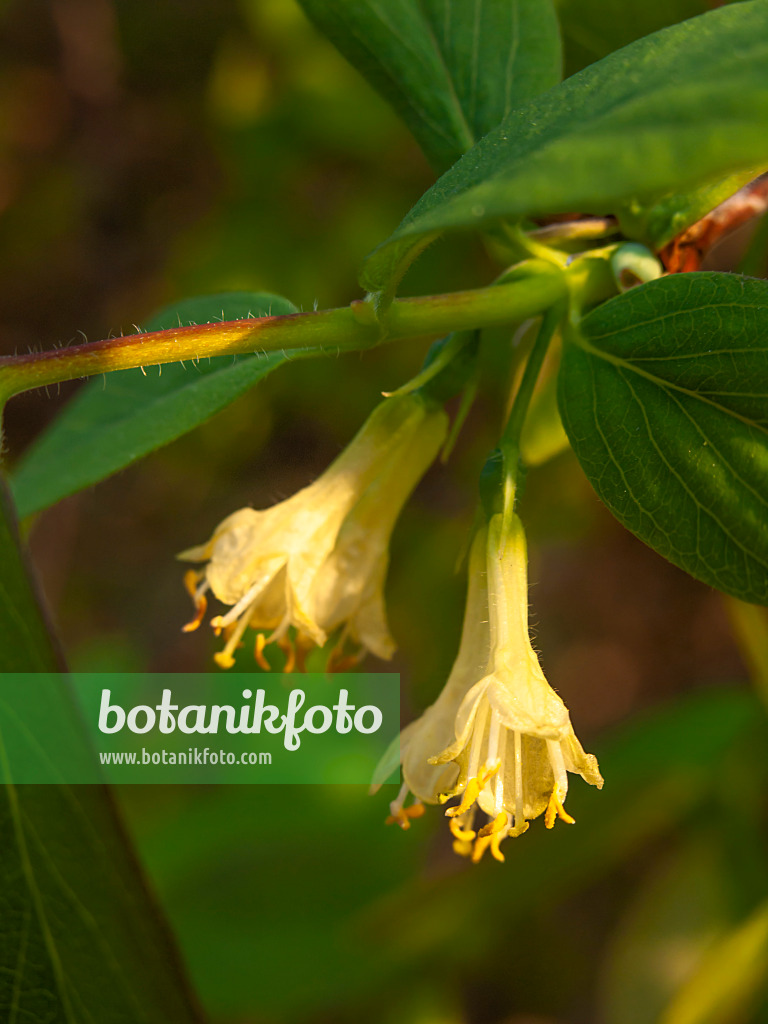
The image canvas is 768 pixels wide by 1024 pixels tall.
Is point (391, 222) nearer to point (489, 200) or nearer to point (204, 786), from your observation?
point (204, 786)

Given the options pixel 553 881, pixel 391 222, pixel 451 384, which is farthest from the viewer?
pixel 391 222

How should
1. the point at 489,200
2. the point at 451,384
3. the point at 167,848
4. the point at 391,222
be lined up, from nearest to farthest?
the point at 489,200, the point at 451,384, the point at 167,848, the point at 391,222

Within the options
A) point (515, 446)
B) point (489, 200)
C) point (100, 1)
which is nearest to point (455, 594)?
point (515, 446)

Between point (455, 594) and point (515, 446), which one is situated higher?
point (455, 594)

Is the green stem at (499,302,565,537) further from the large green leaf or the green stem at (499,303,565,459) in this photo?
the large green leaf

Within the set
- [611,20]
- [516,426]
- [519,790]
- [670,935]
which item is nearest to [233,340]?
[516,426]

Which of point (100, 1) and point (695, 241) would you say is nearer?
point (695, 241)

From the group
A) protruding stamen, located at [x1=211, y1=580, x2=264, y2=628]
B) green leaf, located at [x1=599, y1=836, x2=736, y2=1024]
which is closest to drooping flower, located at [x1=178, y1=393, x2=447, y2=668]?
protruding stamen, located at [x1=211, y1=580, x2=264, y2=628]

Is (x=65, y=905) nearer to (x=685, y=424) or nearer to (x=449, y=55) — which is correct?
(x=685, y=424)
